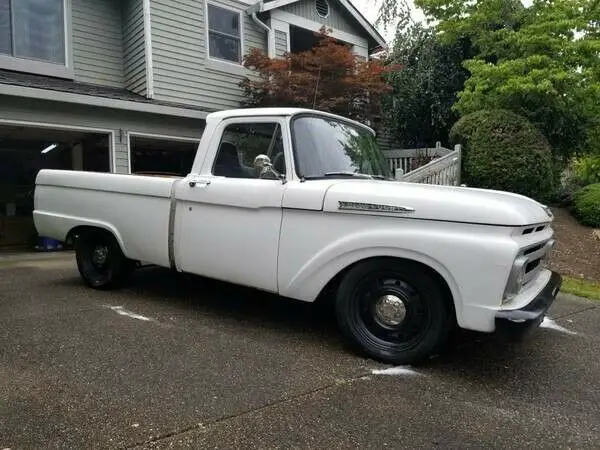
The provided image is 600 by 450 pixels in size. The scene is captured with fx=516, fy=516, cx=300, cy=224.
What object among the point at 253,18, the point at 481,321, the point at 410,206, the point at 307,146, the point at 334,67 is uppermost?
the point at 253,18

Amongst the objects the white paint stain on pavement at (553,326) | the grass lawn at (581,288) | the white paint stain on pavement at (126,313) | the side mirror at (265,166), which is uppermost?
the side mirror at (265,166)

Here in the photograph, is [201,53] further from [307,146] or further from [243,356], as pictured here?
[243,356]

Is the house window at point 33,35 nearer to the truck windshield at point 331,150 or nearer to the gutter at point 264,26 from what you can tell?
the gutter at point 264,26

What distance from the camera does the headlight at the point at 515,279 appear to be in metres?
3.32

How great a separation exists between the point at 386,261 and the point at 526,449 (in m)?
1.51

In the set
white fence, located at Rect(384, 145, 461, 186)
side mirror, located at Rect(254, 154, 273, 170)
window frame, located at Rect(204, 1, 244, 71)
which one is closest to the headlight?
side mirror, located at Rect(254, 154, 273, 170)

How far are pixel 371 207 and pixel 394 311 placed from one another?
0.78 m

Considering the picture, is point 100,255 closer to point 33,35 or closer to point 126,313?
point 126,313

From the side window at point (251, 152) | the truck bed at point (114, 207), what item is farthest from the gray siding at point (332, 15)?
the side window at point (251, 152)

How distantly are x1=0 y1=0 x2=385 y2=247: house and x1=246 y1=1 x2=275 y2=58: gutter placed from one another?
0.03 metres

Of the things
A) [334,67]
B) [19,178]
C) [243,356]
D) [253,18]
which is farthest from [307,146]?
[19,178]

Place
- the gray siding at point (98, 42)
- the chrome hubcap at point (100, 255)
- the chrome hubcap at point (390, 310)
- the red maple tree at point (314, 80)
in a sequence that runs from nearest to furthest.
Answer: the chrome hubcap at point (390, 310) < the chrome hubcap at point (100, 255) < the gray siding at point (98, 42) < the red maple tree at point (314, 80)

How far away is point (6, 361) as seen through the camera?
3.73 metres

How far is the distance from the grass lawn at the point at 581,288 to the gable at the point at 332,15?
9.99 metres
